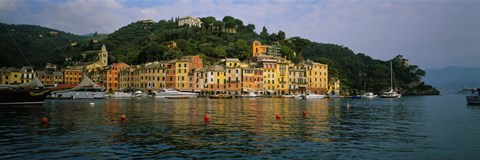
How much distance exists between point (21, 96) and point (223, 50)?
75.7 metres

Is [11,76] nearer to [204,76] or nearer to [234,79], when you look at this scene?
[204,76]

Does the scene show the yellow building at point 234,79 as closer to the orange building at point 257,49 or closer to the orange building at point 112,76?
the orange building at point 257,49

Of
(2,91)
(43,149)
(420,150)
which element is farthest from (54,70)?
(420,150)

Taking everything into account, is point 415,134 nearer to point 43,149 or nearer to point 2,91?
point 43,149

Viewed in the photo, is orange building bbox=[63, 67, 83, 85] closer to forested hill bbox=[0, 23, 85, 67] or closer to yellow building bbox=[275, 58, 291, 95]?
forested hill bbox=[0, 23, 85, 67]

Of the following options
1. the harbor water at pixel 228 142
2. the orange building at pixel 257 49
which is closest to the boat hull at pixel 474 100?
the harbor water at pixel 228 142

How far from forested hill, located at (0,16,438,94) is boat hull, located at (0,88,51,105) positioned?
215 ft

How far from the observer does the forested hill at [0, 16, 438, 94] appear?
122 m

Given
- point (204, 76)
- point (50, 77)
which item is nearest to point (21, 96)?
point (204, 76)

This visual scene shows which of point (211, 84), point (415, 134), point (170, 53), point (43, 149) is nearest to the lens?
point (43, 149)

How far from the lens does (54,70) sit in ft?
401

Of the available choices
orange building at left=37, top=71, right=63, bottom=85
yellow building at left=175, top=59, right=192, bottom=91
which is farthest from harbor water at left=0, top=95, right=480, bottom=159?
orange building at left=37, top=71, right=63, bottom=85

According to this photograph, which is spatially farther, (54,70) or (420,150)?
(54,70)

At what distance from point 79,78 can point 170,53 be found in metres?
30.2
